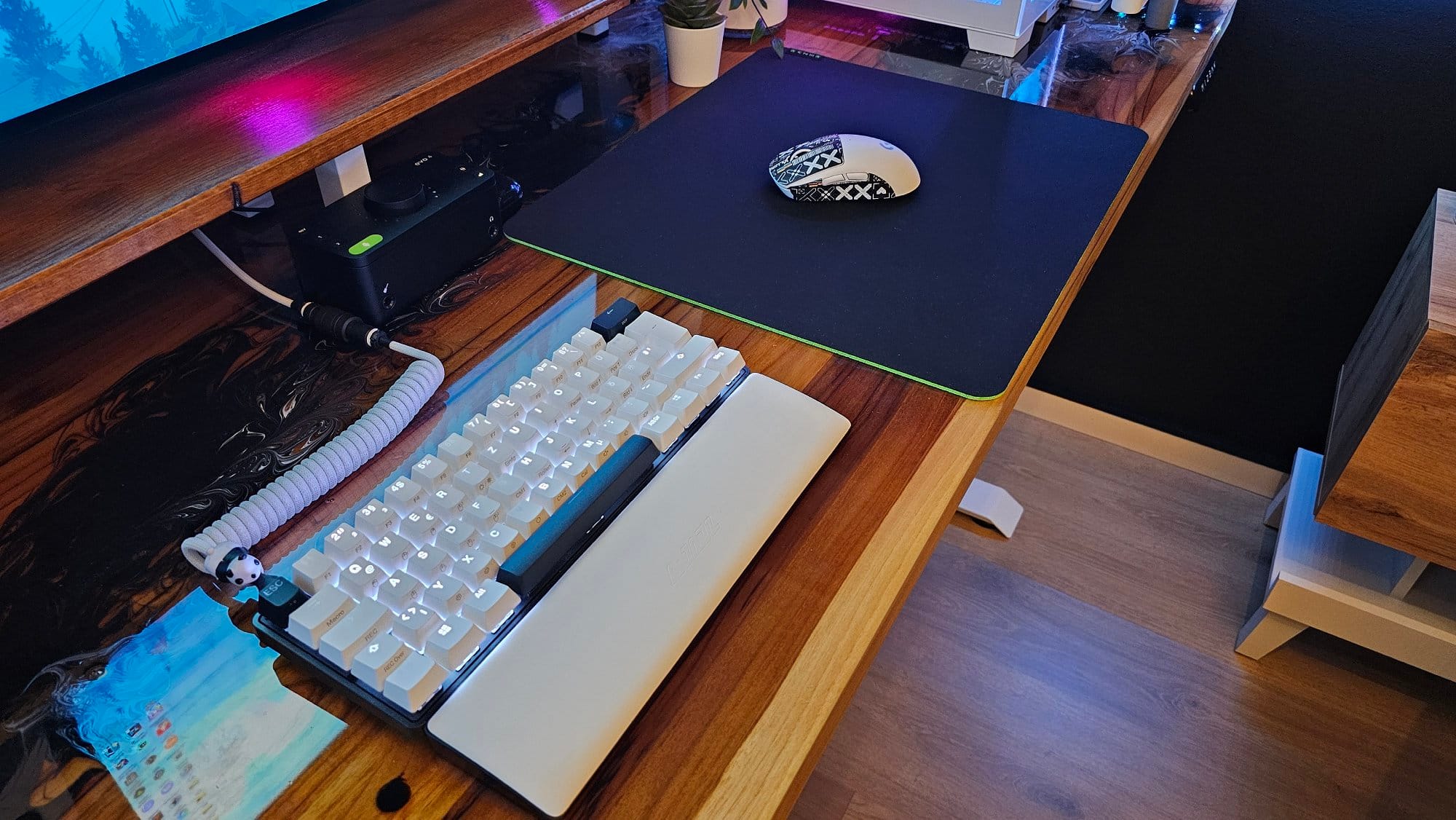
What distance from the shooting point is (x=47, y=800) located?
47 cm

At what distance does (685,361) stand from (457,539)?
218 mm

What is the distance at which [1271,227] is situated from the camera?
1625mm

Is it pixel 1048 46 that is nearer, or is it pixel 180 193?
pixel 180 193

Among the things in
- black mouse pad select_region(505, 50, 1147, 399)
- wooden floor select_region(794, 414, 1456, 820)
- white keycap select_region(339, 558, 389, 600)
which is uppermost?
white keycap select_region(339, 558, 389, 600)

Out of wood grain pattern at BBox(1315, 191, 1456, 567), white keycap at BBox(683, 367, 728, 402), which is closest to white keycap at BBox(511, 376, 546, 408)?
white keycap at BBox(683, 367, 728, 402)

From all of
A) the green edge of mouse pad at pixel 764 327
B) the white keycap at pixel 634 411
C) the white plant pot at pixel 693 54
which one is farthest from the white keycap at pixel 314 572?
the white plant pot at pixel 693 54

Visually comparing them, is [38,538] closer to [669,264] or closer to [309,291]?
[309,291]

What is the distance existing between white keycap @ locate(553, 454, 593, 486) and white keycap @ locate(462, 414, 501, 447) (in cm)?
5

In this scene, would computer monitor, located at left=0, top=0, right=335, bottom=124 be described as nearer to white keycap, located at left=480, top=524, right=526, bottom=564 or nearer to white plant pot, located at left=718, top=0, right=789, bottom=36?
white keycap, located at left=480, top=524, right=526, bottom=564

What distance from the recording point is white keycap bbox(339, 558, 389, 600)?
1.77ft

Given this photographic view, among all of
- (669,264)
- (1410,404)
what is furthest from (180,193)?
(1410,404)

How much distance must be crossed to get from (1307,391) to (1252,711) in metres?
0.62

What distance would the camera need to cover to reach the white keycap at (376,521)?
56 cm

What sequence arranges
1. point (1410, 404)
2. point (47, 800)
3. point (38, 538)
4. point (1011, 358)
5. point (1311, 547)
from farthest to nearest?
point (1311, 547), point (1410, 404), point (1011, 358), point (38, 538), point (47, 800)
